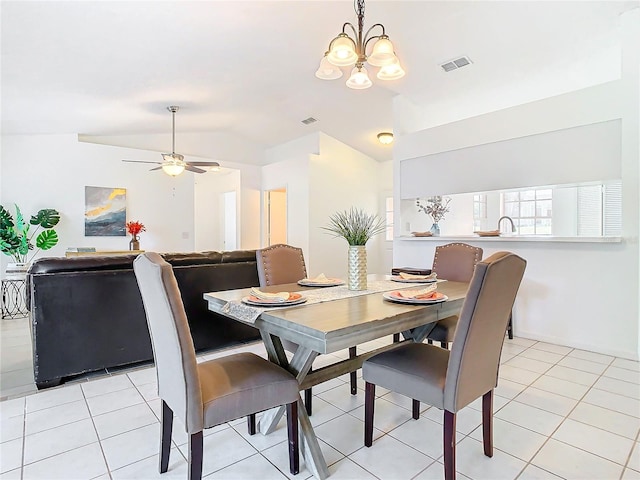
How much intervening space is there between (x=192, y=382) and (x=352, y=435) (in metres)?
1.05

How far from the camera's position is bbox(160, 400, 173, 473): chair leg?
165cm

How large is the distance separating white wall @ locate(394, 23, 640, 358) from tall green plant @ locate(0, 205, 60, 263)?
603cm

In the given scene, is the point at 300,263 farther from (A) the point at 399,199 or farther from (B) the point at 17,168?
(B) the point at 17,168

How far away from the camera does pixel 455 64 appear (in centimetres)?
398

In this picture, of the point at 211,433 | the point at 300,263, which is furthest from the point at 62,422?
the point at 300,263

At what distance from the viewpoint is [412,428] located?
2.07 meters

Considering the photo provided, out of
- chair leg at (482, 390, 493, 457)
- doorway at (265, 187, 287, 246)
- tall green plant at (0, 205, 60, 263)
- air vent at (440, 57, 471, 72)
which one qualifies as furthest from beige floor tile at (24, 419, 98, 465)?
doorway at (265, 187, 287, 246)

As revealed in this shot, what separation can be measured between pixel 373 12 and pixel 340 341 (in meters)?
3.03

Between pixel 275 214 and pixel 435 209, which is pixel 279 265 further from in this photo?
pixel 275 214

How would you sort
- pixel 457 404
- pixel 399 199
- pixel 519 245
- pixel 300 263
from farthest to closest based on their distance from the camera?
pixel 399 199 < pixel 519 245 < pixel 300 263 < pixel 457 404

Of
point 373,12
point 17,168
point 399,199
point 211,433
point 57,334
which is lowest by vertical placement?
Answer: point 211,433

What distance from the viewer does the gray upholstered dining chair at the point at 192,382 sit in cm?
137

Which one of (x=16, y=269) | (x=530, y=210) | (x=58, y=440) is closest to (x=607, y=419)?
(x=58, y=440)

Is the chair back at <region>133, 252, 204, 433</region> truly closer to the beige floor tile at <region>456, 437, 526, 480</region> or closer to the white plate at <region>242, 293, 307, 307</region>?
the white plate at <region>242, 293, 307, 307</region>
